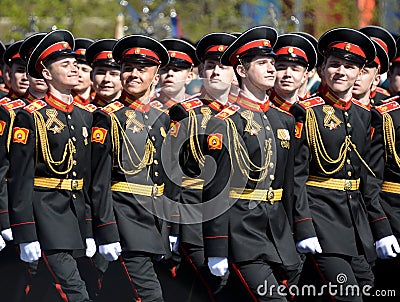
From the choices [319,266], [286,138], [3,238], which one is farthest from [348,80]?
[3,238]

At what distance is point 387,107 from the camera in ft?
27.8

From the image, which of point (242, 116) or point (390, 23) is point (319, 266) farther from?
point (390, 23)

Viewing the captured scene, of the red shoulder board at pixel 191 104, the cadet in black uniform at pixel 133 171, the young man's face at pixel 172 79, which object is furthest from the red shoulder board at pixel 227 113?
the young man's face at pixel 172 79

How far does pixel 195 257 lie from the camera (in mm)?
8289

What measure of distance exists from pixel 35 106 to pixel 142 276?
4.76 feet

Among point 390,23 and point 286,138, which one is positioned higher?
point 286,138

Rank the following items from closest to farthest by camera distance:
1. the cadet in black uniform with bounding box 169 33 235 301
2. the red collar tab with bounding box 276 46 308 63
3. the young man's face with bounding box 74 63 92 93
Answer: the cadet in black uniform with bounding box 169 33 235 301, the red collar tab with bounding box 276 46 308 63, the young man's face with bounding box 74 63 92 93

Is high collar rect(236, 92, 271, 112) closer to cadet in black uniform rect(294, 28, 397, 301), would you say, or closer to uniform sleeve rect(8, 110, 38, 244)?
cadet in black uniform rect(294, 28, 397, 301)

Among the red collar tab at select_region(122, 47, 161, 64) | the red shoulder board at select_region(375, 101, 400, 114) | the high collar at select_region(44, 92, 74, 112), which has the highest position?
the red collar tab at select_region(122, 47, 161, 64)

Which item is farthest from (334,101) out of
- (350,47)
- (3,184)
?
(3,184)

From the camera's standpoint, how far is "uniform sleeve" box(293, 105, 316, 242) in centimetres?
756

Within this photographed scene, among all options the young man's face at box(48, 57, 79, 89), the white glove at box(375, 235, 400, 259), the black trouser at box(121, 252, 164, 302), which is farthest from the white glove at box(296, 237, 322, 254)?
the young man's face at box(48, 57, 79, 89)

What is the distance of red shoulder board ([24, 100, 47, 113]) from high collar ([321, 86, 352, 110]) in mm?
2072

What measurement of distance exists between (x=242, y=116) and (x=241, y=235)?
0.81m
